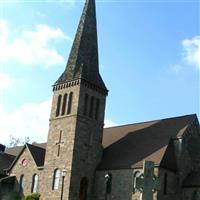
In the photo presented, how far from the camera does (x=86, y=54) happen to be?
5088 cm

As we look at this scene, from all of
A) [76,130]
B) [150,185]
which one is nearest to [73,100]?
[76,130]

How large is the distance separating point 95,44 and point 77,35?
2.15m

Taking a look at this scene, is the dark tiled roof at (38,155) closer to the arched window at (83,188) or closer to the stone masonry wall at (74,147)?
the stone masonry wall at (74,147)

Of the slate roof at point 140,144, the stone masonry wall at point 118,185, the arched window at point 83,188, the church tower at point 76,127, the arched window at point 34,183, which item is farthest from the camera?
the arched window at point 34,183

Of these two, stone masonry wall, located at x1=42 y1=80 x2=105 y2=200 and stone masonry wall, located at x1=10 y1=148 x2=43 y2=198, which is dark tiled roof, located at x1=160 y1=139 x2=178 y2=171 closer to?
stone masonry wall, located at x1=42 y1=80 x2=105 y2=200

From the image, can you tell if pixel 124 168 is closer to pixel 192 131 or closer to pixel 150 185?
pixel 192 131

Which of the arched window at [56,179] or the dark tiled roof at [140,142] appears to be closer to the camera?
the dark tiled roof at [140,142]

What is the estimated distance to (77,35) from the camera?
52062 mm

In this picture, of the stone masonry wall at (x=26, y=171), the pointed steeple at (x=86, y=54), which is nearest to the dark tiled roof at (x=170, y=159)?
the pointed steeple at (x=86, y=54)

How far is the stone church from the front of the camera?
4350 centimetres

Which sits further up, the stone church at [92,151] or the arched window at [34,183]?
the stone church at [92,151]

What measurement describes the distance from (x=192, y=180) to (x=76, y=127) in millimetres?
11644

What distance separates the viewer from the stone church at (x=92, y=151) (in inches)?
1713

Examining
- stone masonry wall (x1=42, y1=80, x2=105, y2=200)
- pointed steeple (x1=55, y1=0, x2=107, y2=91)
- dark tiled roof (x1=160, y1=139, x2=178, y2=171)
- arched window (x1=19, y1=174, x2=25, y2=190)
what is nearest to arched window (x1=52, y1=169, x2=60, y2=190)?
stone masonry wall (x1=42, y1=80, x2=105, y2=200)
